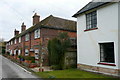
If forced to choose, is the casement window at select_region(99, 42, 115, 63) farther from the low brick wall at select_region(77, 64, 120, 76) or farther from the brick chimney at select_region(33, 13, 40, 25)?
the brick chimney at select_region(33, 13, 40, 25)

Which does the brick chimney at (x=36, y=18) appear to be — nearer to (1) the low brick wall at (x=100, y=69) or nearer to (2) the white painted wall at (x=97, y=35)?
(2) the white painted wall at (x=97, y=35)

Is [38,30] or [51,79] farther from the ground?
[38,30]

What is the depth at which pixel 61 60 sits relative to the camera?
46.7 feet

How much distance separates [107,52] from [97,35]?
6.08 feet

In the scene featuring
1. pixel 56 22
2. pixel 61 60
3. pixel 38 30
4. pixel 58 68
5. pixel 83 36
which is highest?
pixel 56 22

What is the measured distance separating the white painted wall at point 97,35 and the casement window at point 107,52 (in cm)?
36

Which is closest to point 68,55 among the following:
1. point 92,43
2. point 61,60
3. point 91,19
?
point 61,60

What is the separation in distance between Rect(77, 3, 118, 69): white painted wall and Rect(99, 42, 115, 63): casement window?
0.36 m

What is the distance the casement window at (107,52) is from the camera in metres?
10.5

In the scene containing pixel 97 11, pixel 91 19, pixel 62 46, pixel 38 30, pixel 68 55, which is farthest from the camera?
pixel 38 30

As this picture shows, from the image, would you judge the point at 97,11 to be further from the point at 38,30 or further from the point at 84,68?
the point at 38,30

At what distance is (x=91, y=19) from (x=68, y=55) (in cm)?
515

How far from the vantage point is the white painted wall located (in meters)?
10.2

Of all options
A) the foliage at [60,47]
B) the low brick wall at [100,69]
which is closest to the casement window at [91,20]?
the foliage at [60,47]
